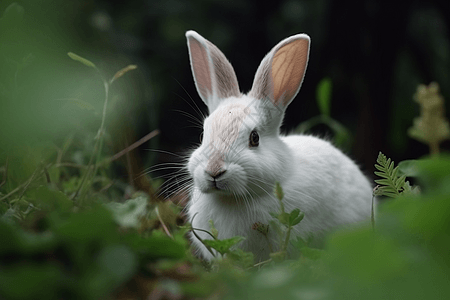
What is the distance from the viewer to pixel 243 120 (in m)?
2.45

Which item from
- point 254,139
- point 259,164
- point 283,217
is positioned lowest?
point 283,217

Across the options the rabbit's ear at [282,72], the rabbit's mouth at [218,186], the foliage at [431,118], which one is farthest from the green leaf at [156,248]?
the rabbit's ear at [282,72]

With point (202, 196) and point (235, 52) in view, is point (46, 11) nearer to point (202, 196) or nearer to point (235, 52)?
point (202, 196)

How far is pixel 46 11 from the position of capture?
128 cm

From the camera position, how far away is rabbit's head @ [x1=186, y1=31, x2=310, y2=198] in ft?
7.41

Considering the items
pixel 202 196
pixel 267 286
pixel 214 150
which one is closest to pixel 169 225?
pixel 202 196

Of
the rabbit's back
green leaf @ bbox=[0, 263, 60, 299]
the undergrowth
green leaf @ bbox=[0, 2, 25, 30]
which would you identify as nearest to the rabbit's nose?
the rabbit's back

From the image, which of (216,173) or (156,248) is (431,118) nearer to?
(156,248)

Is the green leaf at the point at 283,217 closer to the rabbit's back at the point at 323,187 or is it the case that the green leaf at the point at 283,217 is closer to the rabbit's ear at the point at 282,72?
the rabbit's back at the point at 323,187

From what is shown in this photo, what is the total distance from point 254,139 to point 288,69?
48cm

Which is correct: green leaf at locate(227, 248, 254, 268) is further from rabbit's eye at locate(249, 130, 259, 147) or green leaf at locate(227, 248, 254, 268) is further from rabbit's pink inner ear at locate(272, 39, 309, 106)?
rabbit's pink inner ear at locate(272, 39, 309, 106)

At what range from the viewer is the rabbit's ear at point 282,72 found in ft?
8.35

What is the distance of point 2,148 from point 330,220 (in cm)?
173

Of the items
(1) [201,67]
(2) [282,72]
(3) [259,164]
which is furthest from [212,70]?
(3) [259,164]
